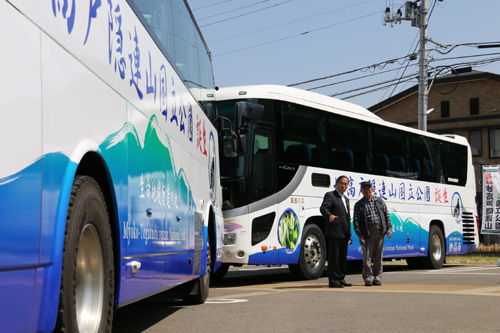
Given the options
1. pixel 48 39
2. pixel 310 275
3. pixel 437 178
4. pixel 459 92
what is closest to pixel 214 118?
pixel 310 275

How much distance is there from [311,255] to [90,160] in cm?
1093

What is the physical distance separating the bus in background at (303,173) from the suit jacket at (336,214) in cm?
149

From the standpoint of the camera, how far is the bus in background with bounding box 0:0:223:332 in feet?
→ 10.8

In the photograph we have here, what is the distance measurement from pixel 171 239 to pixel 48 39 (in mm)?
3660

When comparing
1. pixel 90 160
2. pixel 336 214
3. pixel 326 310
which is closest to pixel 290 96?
pixel 336 214

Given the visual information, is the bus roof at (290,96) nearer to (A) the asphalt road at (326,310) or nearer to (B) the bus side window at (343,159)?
(B) the bus side window at (343,159)

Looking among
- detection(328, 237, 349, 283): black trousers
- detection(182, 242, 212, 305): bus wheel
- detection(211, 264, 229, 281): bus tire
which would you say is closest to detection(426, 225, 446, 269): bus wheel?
detection(211, 264, 229, 281): bus tire

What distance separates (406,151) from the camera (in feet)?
64.5

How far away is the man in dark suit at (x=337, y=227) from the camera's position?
12891 mm

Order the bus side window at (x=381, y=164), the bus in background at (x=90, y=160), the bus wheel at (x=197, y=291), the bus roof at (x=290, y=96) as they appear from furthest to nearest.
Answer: the bus side window at (x=381, y=164) < the bus roof at (x=290, y=96) < the bus wheel at (x=197, y=291) < the bus in background at (x=90, y=160)

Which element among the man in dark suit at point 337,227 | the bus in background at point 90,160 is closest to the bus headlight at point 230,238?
the man in dark suit at point 337,227

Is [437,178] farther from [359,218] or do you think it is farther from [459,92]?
[459,92]

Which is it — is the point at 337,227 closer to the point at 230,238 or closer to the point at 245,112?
the point at 230,238

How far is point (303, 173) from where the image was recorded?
49.6 feet
